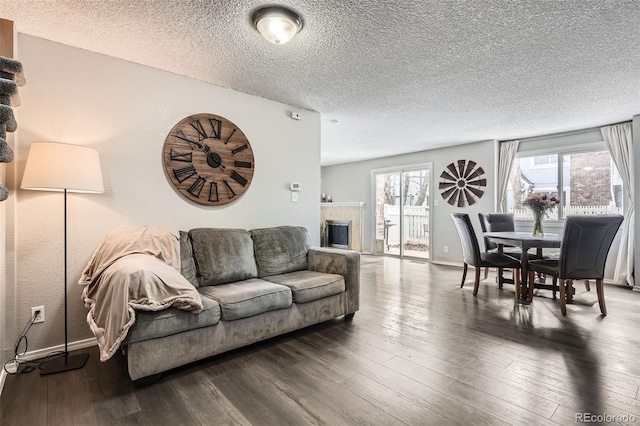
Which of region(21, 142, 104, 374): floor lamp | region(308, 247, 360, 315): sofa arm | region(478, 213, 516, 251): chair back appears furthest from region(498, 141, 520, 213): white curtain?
region(21, 142, 104, 374): floor lamp

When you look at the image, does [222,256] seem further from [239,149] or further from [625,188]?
[625,188]

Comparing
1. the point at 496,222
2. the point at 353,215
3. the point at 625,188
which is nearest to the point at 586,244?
the point at 496,222

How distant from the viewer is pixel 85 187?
6.68ft

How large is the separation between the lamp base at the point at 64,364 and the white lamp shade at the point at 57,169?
1.11m

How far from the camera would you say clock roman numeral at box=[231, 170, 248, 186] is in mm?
3154

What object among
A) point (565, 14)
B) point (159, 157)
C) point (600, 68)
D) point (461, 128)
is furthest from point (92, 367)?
point (461, 128)

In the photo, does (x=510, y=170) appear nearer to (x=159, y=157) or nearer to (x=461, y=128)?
(x=461, y=128)

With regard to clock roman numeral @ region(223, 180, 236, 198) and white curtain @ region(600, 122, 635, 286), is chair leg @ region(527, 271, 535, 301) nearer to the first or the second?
white curtain @ region(600, 122, 635, 286)

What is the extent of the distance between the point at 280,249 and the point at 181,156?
123cm

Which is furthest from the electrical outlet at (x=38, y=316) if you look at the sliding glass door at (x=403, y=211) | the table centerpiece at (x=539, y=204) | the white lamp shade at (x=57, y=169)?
the sliding glass door at (x=403, y=211)

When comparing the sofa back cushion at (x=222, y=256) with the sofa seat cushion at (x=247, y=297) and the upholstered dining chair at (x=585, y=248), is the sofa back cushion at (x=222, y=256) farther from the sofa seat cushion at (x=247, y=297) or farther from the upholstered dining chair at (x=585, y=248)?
the upholstered dining chair at (x=585, y=248)

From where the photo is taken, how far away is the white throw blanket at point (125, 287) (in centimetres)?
171

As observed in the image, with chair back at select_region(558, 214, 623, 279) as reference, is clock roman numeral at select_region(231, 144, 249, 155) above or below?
above

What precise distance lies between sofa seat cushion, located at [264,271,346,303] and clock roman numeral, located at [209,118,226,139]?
4.75 feet
